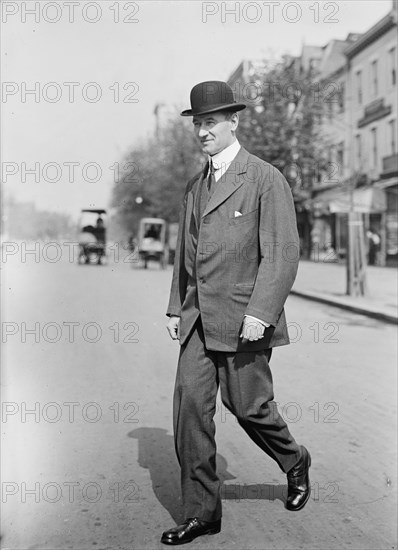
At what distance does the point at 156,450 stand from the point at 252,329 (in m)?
1.82

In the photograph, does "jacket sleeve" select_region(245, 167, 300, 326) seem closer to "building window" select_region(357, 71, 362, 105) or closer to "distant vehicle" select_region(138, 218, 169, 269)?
"distant vehicle" select_region(138, 218, 169, 269)

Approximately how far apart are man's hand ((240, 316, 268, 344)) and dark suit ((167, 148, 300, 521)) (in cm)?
3

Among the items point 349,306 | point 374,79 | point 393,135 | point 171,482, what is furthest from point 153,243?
point 171,482

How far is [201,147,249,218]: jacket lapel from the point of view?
10.1 ft

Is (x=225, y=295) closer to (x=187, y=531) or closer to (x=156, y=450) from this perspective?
(x=187, y=531)

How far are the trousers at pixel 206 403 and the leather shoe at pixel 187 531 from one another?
0.02 m

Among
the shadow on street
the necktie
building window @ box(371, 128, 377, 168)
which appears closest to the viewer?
the necktie

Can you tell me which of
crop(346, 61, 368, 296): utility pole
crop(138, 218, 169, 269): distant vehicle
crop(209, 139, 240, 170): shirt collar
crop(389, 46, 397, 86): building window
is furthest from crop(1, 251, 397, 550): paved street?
crop(138, 218, 169, 269): distant vehicle

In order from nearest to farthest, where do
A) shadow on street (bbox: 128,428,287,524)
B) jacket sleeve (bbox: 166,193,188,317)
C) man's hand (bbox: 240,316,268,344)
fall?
man's hand (bbox: 240,316,268,344) < jacket sleeve (bbox: 166,193,188,317) < shadow on street (bbox: 128,428,287,524)

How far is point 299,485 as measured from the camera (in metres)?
3.39

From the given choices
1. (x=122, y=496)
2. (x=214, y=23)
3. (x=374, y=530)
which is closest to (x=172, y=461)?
(x=122, y=496)

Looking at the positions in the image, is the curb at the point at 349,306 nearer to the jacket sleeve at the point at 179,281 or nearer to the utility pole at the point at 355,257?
the utility pole at the point at 355,257

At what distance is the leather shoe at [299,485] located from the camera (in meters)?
3.37

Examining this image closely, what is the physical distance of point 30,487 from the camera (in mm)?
3811
